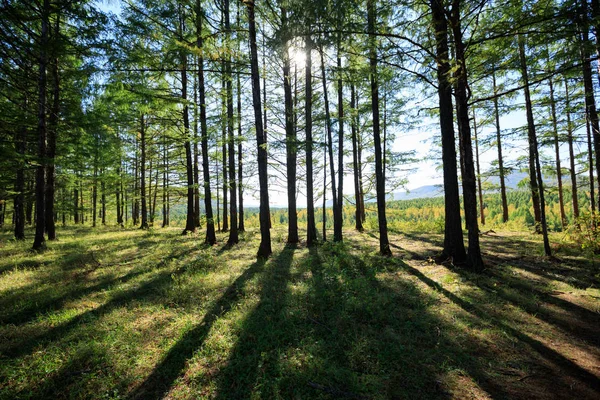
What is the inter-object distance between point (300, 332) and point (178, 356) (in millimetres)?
2082

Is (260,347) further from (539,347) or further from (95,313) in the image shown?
(539,347)

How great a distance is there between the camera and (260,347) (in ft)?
13.4

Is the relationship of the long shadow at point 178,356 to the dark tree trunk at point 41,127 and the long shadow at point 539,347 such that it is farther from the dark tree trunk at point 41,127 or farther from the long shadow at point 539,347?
the dark tree trunk at point 41,127

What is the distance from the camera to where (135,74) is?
29.4 feet

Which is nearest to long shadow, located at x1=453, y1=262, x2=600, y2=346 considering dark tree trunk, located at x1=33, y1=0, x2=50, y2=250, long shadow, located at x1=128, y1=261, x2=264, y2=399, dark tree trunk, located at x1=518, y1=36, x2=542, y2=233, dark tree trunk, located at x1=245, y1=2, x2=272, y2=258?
dark tree trunk, located at x1=518, y1=36, x2=542, y2=233

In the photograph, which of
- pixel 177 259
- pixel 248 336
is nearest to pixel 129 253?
Answer: pixel 177 259

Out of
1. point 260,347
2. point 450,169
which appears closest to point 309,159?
point 450,169

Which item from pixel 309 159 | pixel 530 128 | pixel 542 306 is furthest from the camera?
pixel 309 159

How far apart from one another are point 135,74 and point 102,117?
336cm

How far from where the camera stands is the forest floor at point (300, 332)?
3.29 metres

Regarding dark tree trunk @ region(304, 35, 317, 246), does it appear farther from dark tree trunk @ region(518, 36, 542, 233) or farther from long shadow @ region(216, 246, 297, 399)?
dark tree trunk @ region(518, 36, 542, 233)

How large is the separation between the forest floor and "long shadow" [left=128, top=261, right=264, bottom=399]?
21 mm

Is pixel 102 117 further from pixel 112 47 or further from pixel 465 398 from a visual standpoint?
pixel 465 398

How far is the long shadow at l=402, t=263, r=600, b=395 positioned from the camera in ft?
11.0
